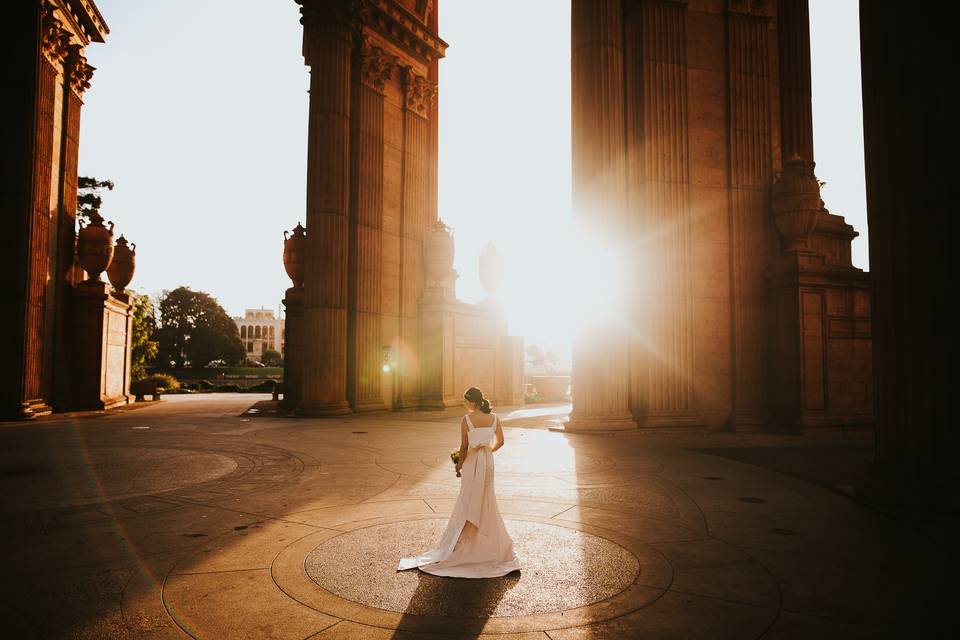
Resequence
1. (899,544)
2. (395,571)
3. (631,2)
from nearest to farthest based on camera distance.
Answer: (395,571), (899,544), (631,2)

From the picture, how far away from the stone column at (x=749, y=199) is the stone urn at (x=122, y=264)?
23481 millimetres

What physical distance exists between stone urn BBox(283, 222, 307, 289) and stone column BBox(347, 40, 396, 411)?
5413mm

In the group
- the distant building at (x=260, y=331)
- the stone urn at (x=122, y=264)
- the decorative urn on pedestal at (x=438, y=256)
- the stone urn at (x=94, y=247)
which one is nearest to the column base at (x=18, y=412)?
the stone urn at (x=94, y=247)

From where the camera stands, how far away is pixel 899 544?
5.93 meters

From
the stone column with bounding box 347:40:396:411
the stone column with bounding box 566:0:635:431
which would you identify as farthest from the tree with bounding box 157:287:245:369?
the stone column with bounding box 566:0:635:431

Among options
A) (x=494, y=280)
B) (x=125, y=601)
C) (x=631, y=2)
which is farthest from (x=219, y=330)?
(x=125, y=601)

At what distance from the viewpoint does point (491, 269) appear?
2770cm

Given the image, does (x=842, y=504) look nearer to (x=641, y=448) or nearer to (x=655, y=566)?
(x=655, y=566)

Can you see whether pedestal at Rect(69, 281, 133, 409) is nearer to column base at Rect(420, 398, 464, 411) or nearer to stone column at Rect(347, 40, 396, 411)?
stone column at Rect(347, 40, 396, 411)

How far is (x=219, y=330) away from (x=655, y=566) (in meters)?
82.2

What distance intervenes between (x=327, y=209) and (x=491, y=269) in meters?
9.06

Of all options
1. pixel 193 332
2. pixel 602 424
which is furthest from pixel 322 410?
pixel 193 332

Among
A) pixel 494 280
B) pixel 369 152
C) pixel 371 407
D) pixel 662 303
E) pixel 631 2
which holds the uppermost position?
pixel 631 2

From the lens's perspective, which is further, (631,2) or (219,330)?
(219,330)
